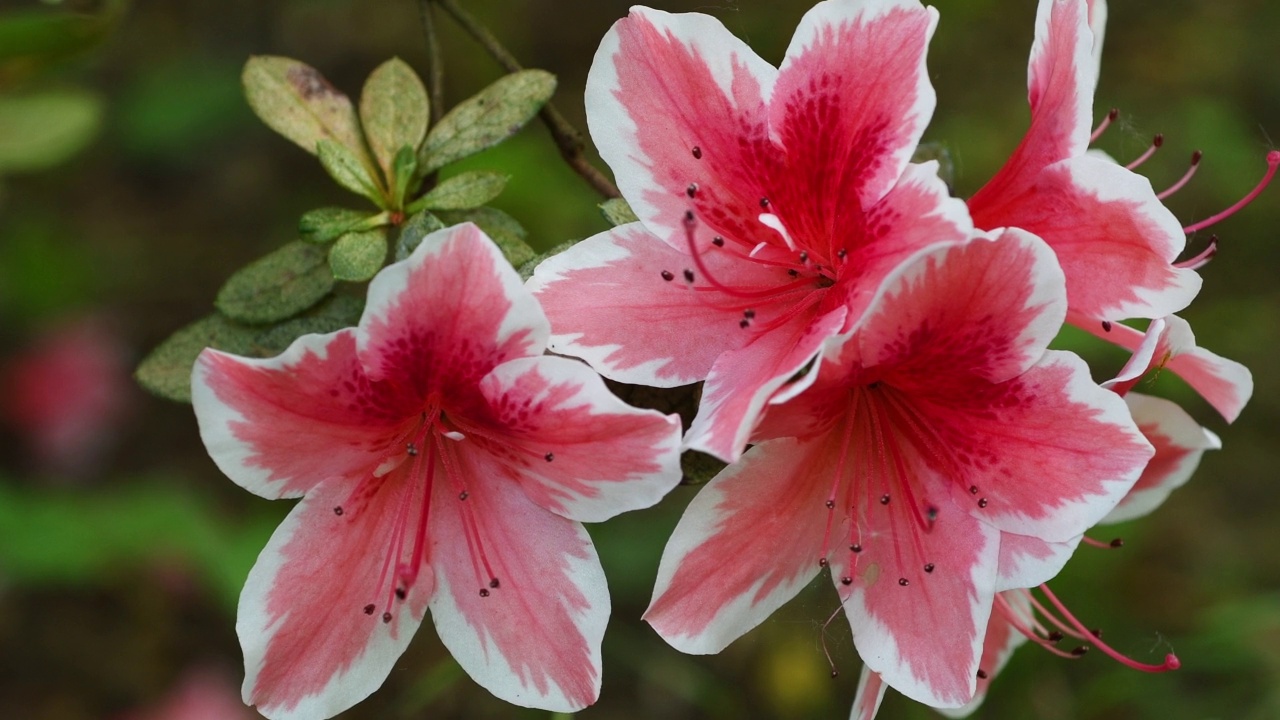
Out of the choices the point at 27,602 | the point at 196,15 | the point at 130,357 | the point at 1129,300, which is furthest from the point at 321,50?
the point at 1129,300

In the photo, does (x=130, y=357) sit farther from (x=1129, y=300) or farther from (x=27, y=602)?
(x=1129, y=300)

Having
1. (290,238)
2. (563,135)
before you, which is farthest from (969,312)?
(290,238)

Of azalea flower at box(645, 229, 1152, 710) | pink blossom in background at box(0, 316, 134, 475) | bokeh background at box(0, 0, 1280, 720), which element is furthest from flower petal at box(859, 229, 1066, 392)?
pink blossom in background at box(0, 316, 134, 475)

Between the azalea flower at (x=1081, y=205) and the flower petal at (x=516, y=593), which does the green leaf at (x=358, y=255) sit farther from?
the azalea flower at (x=1081, y=205)

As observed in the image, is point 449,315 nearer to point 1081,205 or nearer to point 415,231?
point 415,231

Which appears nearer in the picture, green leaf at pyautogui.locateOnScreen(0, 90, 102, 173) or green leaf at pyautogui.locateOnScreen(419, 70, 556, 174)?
green leaf at pyautogui.locateOnScreen(419, 70, 556, 174)

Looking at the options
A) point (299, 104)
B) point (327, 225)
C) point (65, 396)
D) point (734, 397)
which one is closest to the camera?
point (734, 397)

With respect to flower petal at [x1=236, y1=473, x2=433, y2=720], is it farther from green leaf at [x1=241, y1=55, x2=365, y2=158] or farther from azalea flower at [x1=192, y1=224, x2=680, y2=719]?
green leaf at [x1=241, y1=55, x2=365, y2=158]
